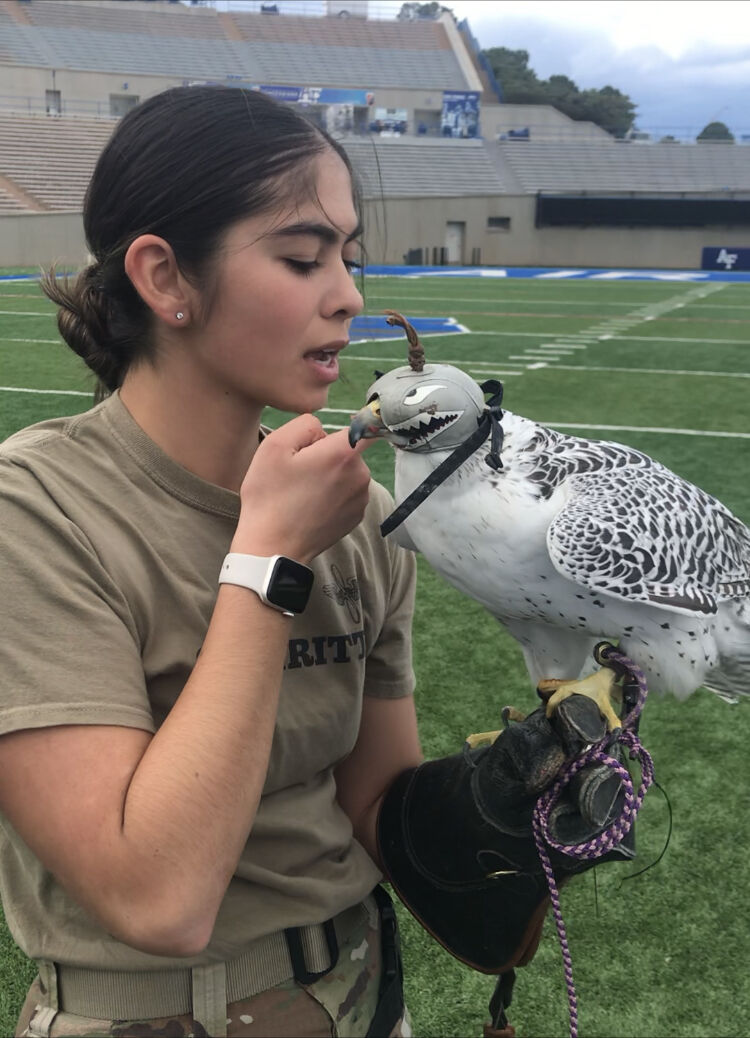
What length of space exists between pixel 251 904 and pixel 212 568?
0.38 meters

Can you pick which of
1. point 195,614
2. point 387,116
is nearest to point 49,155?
point 387,116

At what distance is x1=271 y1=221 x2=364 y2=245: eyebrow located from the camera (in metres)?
1.04

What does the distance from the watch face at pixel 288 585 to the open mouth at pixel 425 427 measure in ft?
0.70

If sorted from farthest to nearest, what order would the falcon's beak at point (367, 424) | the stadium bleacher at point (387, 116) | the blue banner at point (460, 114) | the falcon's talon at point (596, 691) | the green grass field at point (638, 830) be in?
the blue banner at point (460, 114) → the stadium bleacher at point (387, 116) → the green grass field at point (638, 830) → the falcon's talon at point (596, 691) → the falcon's beak at point (367, 424)

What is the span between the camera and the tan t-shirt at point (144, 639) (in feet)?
2.96

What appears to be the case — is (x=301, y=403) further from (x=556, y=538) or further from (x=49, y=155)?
(x=49, y=155)

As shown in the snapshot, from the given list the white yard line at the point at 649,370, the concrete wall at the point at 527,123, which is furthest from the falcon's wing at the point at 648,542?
the concrete wall at the point at 527,123

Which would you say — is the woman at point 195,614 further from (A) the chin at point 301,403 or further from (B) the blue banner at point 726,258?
(B) the blue banner at point 726,258

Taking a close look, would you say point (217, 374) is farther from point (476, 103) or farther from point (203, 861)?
point (476, 103)

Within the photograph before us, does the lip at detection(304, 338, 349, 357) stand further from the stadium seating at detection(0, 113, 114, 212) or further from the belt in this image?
the stadium seating at detection(0, 113, 114, 212)

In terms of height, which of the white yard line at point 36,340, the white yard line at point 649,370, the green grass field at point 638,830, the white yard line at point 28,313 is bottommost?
the white yard line at point 28,313

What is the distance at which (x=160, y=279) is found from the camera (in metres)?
1.08

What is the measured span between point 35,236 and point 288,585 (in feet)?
74.1

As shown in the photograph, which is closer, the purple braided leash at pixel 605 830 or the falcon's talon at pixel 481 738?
the purple braided leash at pixel 605 830
